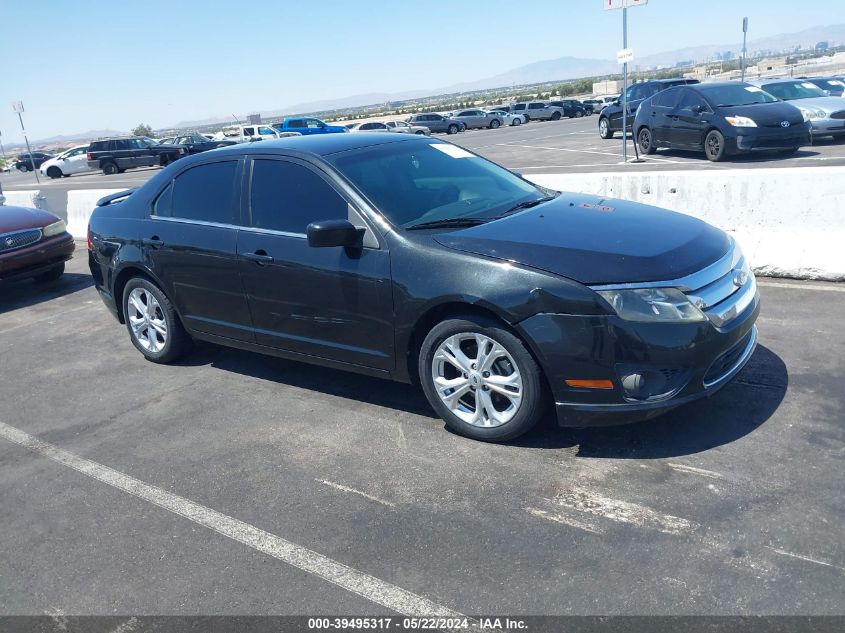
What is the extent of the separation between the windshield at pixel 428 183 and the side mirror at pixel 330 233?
0.26m

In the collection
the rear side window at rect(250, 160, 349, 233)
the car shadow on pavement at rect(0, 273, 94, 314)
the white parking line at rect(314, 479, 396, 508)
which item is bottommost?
the car shadow on pavement at rect(0, 273, 94, 314)

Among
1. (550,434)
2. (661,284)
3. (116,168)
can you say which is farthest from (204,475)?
(116,168)

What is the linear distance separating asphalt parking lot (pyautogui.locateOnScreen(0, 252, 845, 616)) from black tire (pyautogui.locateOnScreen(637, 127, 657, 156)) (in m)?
12.8

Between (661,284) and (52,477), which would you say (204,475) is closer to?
(52,477)

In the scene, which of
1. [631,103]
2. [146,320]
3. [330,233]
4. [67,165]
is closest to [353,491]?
[330,233]

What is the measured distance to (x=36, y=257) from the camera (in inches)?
356

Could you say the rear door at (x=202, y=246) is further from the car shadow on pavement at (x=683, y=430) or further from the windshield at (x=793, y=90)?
the windshield at (x=793, y=90)

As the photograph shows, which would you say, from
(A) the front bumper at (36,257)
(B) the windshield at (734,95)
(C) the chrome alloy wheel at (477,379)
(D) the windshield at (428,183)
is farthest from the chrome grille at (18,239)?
(B) the windshield at (734,95)

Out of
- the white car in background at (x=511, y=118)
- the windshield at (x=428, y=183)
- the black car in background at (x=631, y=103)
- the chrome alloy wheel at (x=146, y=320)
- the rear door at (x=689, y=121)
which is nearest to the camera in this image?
the windshield at (x=428, y=183)

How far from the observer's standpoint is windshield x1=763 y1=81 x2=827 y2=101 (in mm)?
17969

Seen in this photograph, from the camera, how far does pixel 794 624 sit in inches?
102

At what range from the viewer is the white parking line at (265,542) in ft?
9.50

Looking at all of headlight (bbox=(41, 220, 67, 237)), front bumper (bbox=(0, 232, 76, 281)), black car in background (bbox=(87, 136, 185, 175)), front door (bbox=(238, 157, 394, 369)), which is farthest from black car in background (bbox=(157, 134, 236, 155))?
front door (bbox=(238, 157, 394, 369))

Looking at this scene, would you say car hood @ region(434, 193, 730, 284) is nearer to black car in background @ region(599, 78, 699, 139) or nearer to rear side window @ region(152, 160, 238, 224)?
rear side window @ region(152, 160, 238, 224)
